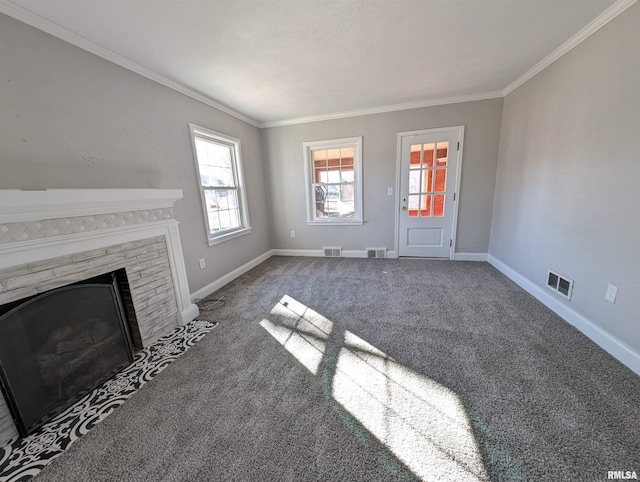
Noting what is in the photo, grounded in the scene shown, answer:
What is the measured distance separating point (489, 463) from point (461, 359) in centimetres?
74

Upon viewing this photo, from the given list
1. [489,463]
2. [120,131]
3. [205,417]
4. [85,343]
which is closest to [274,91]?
[120,131]

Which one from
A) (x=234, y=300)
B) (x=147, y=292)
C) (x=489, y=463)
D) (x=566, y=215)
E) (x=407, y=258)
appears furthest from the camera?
(x=407, y=258)

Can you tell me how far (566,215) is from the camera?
2.25 meters

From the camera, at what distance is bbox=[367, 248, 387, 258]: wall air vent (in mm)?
4277

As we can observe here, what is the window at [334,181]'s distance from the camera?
4.14m

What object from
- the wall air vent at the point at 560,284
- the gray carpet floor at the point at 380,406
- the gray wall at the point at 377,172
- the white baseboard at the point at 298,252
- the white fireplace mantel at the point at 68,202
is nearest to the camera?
the gray carpet floor at the point at 380,406

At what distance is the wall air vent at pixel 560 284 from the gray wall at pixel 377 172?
148 centimetres

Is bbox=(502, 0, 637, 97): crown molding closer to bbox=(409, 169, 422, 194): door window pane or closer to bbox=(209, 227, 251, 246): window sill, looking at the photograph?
bbox=(409, 169, 422, 194): door window pane

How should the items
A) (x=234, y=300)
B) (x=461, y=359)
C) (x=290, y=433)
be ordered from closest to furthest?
(x=290, y=433) < (x=461, y=359) < (x=234, y=300)

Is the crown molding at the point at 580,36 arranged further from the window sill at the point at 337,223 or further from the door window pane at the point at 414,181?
the window sill at the point at 337,223

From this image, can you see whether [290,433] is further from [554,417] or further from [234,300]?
[234,300]

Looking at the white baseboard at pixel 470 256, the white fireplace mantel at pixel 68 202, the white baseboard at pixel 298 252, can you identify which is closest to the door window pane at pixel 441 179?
the white baseboard at pixel 470 256

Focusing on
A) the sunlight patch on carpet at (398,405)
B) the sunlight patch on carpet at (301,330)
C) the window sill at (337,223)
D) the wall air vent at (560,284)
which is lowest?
the sunlight patch on carpet at (398,405)

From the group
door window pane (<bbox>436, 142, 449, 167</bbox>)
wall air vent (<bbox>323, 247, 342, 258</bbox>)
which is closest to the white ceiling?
door window pane (<bbox>436, 142, 449, 167</bbox>)
